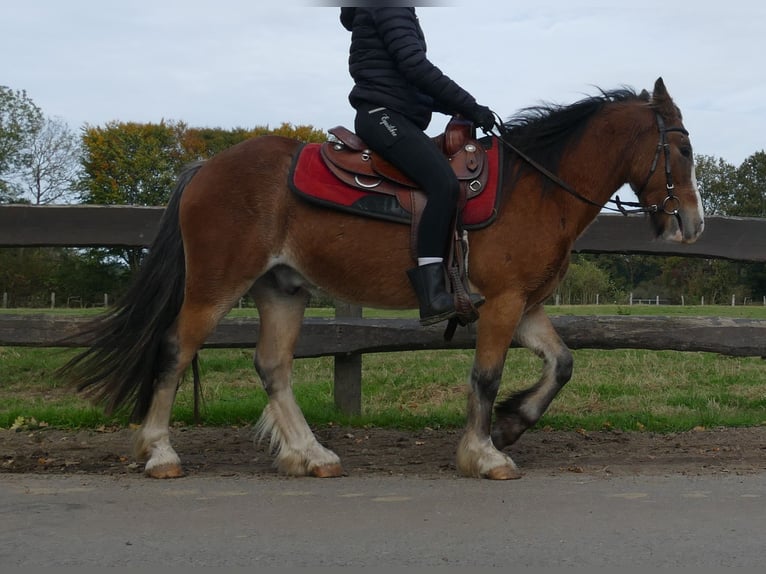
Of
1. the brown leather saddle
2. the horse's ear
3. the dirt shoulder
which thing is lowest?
the dirt shoulder

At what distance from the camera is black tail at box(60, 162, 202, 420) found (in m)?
5.47

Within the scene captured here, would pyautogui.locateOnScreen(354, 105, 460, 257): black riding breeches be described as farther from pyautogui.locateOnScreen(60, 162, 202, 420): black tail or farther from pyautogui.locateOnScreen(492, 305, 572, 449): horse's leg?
pyautogui.locateOnScreen(60, 162, 202, 420): black tail

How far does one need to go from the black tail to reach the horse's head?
115 inches

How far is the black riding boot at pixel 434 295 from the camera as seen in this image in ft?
16.7

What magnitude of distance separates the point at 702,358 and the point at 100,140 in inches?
1522

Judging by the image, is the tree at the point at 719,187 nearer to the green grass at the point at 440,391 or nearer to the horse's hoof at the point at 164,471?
the green grass at the point at 440,391

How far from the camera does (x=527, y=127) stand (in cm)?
565

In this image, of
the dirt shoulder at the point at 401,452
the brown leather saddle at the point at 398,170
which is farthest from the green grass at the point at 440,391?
the brown leather saddle at the point at 398,170

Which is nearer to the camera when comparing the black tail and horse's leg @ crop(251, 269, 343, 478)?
horse's leg @ crop(251, 269, 343, 478)

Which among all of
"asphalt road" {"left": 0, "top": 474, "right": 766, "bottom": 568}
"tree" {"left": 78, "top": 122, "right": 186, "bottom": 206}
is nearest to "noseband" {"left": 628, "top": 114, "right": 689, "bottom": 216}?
"asphalt road" {"left": 0, "top": 474, "right": 766, "bottom": 568}

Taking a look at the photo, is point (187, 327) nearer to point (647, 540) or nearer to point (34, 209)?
point (34, 209)

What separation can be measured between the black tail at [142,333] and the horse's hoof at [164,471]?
58 cm

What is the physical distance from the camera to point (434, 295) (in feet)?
16.7

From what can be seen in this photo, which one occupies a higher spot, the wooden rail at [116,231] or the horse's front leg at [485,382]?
the wooden rail at [116,231]
